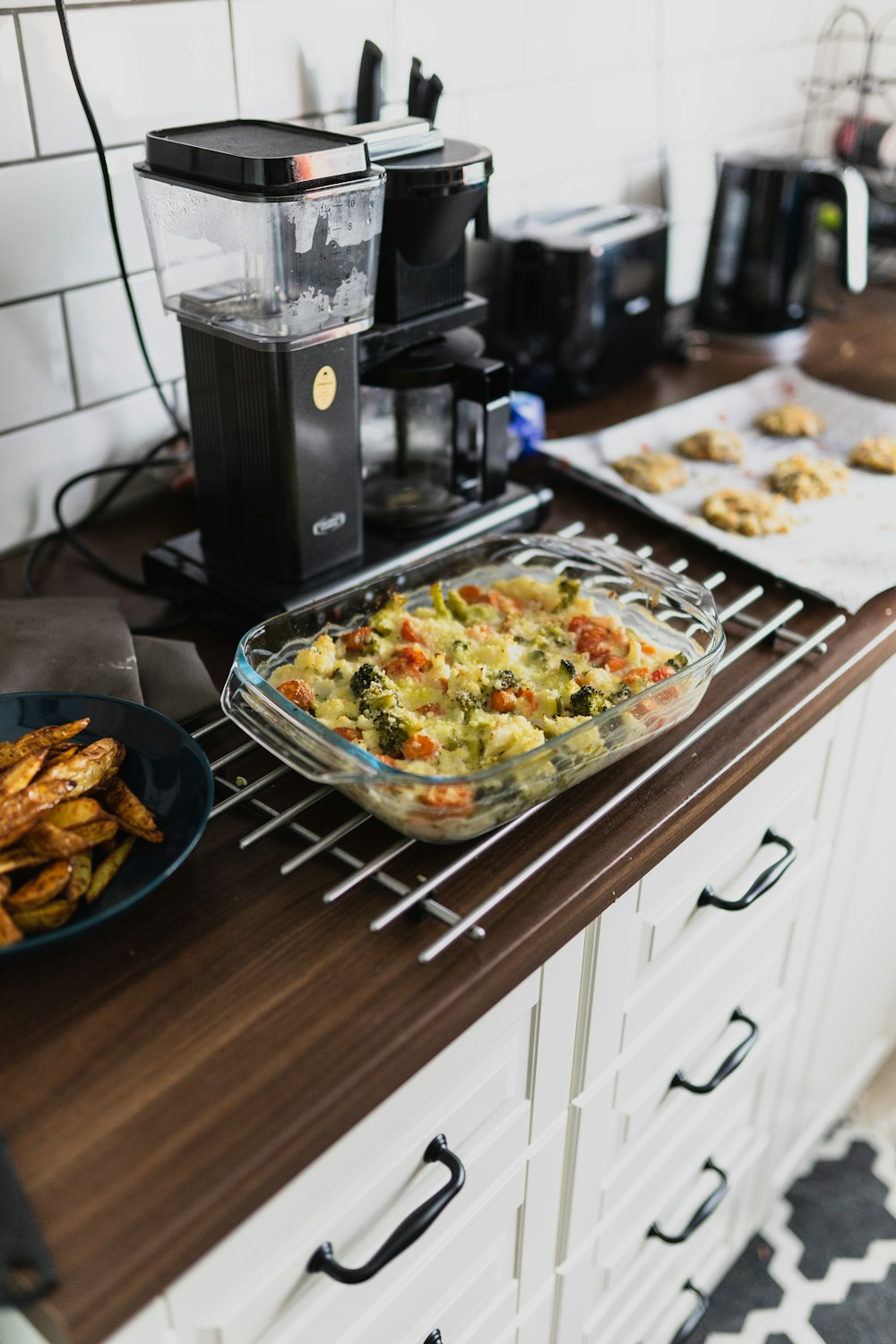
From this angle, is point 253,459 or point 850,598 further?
point 850,598

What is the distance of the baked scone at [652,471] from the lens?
1.26m

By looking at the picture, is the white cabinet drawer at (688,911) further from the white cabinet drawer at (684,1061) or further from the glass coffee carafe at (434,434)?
the glass coffee carafe at (434,434)

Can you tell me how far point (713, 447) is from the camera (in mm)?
1350

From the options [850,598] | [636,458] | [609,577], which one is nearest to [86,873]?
[609,577]

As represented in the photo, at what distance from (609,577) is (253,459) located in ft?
1.02

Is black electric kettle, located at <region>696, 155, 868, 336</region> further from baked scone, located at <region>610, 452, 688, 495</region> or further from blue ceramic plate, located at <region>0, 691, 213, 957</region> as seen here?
blue ceramic plate, located at <region>0, 691, 213, 957</region>

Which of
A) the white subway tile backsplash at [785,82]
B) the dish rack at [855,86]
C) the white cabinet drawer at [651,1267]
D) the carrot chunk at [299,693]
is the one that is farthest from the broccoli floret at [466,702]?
the white subway tile backsplash at [785,82]

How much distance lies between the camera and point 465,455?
1.11 m

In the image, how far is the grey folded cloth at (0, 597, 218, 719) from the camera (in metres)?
0.87

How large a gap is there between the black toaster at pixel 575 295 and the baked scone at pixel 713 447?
178 millimetres

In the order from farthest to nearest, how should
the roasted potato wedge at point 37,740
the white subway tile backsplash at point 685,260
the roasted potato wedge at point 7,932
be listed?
the white subway tile backsplash at point 685,260
the roasted potato wedge at point 37,740
the roasted potato wedge at point 7,932

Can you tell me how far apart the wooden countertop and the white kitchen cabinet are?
0.15 feet

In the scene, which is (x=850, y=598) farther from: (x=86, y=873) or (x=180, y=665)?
(x=86, y=873)

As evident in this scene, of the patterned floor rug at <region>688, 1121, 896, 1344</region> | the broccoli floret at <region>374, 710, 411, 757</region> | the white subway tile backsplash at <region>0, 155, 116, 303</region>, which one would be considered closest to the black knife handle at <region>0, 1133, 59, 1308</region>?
the broccoli floret at <region>374, 710, 411, 757</region>
